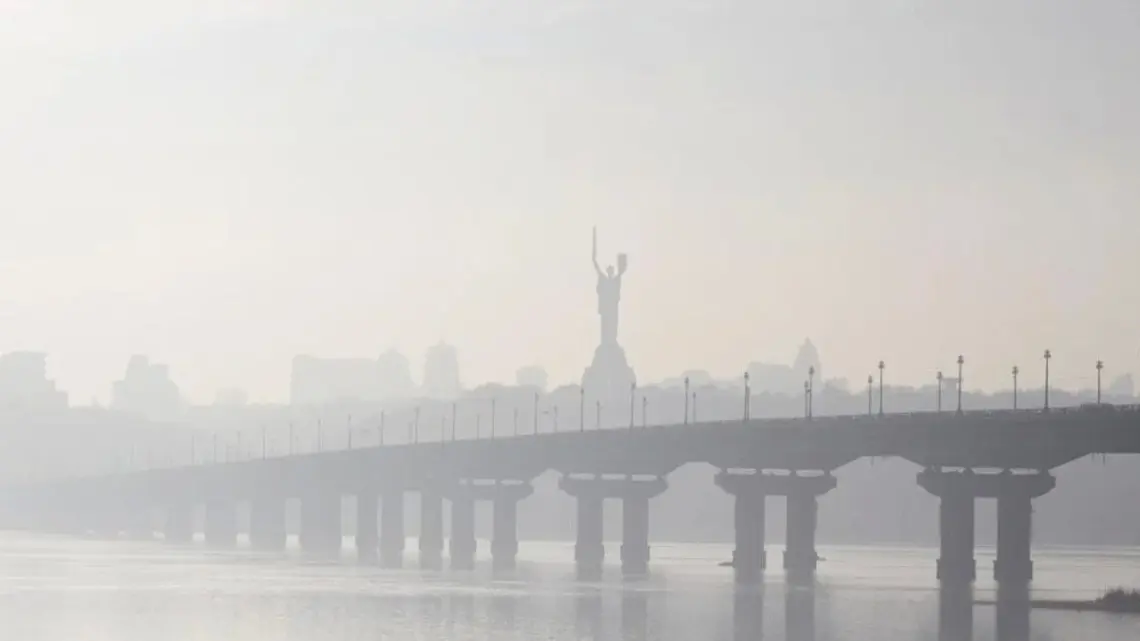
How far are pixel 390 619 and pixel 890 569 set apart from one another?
90583 millimetres

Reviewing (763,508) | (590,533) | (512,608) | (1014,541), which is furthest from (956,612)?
(590,533)

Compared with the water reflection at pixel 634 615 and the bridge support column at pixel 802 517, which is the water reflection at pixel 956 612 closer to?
the water reflection at pixel 634 615

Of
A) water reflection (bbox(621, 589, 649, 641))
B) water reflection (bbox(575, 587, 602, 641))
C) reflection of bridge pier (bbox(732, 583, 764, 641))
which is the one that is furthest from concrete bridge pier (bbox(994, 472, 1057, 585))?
water reflection (bbox(575, 587, 602, 641))

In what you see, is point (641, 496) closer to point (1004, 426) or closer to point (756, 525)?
point (756, 525)

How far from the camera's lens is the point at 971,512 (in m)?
154

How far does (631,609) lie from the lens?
123 meters

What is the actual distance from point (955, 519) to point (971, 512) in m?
1.72

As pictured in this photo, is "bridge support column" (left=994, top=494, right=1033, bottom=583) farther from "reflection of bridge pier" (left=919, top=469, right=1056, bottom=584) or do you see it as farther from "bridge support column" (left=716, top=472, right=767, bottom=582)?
"bridge support column" (left=716, top=472, right=767, bottom=582)

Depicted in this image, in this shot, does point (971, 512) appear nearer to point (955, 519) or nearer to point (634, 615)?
point (955, 519)

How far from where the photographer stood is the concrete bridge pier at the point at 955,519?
15175 centimetres

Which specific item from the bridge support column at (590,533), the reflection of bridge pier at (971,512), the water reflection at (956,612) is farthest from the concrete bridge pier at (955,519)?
the bridge support column at (590,533)

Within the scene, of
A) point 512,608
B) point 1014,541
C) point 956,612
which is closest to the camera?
point 956,612

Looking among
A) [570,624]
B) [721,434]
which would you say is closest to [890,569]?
[721,434]

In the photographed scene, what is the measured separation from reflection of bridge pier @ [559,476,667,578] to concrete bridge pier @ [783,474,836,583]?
16183 millimetres
